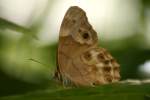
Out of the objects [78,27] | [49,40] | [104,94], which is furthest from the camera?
[49,40]

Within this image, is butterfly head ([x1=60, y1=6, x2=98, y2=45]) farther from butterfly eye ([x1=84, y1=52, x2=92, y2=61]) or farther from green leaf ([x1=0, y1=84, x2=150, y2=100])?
green leaf ([x1=0, y1=84, x2=150, y2=100])

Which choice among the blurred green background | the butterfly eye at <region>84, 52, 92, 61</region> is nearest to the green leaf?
the blurred green background

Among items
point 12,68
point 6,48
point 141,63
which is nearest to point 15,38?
point 6,48

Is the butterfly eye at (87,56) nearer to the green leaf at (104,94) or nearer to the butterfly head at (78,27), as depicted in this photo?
the butterfly head at (78,27)

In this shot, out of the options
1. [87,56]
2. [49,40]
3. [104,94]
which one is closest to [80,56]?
[87,56]

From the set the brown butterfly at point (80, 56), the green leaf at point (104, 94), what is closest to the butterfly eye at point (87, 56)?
the brown butterfly at point (80, 56)

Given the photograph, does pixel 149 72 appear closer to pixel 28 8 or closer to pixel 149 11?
pixel 149 11

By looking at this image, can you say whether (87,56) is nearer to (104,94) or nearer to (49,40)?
(49,40)
